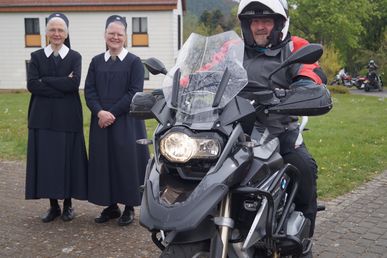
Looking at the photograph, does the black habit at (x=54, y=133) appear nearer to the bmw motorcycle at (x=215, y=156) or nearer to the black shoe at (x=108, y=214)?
the black shoe at (x=108, y=214)

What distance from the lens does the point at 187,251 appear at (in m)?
2.57

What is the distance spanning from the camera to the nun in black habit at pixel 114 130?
512 centimetres

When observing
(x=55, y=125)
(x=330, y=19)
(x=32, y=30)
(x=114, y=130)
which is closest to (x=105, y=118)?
(x=114, y=130)

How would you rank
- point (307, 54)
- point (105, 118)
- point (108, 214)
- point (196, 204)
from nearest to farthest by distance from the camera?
point (196, 204), point (307, 54), point (105, 118), point (108, 214)

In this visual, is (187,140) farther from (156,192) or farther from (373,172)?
(373,172)

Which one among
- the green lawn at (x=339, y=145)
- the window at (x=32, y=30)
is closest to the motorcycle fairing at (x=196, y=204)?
the green lawn at (x=339, y=145)

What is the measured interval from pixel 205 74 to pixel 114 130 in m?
2.59

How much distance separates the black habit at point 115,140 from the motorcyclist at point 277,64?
6.57 ft

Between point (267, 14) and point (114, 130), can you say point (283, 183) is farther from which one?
point (114, 130)

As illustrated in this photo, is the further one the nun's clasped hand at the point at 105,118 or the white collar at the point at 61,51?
the white collar at the point at 61,51

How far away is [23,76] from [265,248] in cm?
3587

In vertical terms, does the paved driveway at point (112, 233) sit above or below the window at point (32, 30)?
below

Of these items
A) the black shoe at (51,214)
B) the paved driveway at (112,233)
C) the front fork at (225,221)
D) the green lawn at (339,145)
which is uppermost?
the front fork at (225,221)

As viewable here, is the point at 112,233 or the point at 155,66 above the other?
the point at 155,66
